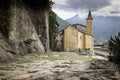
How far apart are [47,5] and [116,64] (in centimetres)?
1394

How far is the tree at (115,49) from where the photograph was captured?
44.7 feet

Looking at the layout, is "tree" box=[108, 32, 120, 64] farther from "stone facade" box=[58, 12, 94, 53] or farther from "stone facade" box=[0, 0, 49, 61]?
"stone facade" box=[58, 12, 94, 53]

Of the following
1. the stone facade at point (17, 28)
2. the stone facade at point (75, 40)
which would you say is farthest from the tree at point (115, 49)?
the stone facade at point (75, 40)

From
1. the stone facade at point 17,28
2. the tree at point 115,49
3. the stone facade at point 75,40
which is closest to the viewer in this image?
the tree at point 115,49

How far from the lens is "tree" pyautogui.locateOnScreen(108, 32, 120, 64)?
1363cm

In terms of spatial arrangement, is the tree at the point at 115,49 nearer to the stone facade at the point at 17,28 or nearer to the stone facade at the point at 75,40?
the stone facade at the point at 17,28

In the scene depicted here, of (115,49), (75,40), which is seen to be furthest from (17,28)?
(75,40)

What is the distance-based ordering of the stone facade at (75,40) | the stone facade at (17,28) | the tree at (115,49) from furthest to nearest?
the stone facade at (75,40)
the stone facade at (17,28)
the tree at (115,49)

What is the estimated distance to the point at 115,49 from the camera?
1404 cm

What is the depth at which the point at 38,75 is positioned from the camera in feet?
31.4

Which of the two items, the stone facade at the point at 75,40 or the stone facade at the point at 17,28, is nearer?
the stone facade at the point at 17,28

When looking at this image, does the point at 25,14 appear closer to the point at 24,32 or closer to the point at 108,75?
the point at 24,32

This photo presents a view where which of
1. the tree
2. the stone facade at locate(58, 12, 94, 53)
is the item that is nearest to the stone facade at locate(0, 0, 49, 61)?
the tree

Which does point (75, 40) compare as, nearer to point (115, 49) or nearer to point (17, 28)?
point (17, 28)
